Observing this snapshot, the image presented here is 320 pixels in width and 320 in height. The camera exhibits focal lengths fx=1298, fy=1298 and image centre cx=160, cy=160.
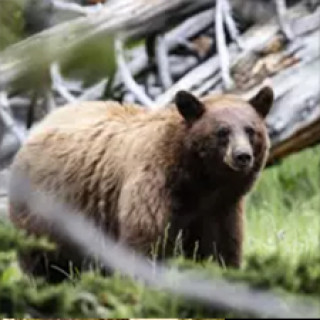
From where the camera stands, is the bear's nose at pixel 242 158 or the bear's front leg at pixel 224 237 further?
the bear's front leg at pixel 224 237

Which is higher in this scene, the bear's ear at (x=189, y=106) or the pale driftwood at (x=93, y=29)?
the pale driftwood at (x=93, y=29)

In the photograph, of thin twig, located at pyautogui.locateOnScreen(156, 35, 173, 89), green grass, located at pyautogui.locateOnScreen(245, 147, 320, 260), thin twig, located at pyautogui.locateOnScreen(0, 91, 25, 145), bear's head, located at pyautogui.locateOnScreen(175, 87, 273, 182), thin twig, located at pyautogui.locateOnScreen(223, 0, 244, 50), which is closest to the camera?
bear's head, located at pyautogui.locateOnScreen(175, 87, 273, 182)

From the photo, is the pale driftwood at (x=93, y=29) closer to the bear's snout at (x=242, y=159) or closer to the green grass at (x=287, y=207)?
the bear's snout at (x=242, y=159)

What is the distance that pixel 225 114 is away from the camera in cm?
417

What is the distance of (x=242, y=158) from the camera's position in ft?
13.0

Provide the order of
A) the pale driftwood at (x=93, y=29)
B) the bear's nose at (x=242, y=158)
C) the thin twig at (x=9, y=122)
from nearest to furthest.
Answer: the pale driftwood at (x=93, y=29)
the bear's nose at (x=242, y=158)
the thin twig at (x=9, y=122)

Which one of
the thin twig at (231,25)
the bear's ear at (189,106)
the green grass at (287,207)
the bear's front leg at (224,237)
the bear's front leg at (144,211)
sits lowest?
the green grass at (287,207)

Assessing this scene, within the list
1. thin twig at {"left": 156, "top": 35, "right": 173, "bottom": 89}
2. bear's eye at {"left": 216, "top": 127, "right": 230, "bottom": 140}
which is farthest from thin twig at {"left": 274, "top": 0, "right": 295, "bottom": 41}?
bear's eye at {"left": 216, "top": 127, "right": 230, "bottom": 140}

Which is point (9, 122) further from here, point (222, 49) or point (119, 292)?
point (119, 292)

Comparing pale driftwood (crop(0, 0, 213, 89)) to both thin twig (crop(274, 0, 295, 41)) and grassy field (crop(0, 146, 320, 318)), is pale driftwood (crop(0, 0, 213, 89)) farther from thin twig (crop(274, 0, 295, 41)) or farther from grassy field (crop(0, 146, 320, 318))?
grassy field (crop(0, 146, 320, 318))

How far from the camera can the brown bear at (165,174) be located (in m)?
4.11

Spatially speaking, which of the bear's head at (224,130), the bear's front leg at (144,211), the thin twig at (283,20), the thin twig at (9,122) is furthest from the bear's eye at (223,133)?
the thin twig at (283,20)

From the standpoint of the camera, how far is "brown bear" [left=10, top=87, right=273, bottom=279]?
162 inches

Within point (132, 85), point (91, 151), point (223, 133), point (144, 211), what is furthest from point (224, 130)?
Answer: point (132, 85)
